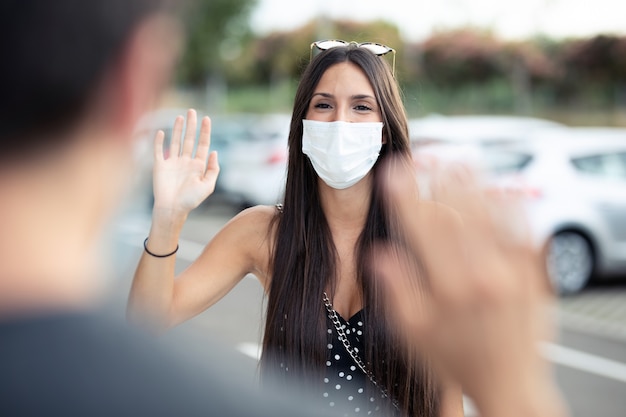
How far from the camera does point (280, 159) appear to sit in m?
12.5

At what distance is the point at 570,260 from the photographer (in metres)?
8.13

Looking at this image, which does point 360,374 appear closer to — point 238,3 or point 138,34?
point 138,34

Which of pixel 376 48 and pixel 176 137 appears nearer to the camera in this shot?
pixel 176 137

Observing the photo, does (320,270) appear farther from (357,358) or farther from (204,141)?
(204,141)

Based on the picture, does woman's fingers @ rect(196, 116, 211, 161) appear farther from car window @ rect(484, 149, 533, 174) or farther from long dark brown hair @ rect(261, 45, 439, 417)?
car window @ rect(484, 149, 533, 174)

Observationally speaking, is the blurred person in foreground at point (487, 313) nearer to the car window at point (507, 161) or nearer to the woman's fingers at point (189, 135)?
the woman's fingers at point (189, 135)

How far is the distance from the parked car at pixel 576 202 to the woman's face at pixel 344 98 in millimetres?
5875

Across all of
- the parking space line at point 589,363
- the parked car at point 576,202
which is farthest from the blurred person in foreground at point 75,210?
the parked car at point 576,202

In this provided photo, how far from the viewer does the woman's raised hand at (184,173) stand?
205 cm

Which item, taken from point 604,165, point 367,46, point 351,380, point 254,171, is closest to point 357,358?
point 351,380

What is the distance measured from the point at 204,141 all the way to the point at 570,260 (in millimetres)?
6695

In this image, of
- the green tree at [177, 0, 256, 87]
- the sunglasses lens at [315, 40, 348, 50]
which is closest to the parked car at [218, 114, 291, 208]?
the sunglasses lens at [315, 40, 348, 50]

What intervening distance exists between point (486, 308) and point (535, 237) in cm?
12

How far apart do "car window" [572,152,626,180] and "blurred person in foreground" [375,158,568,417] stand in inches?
307
